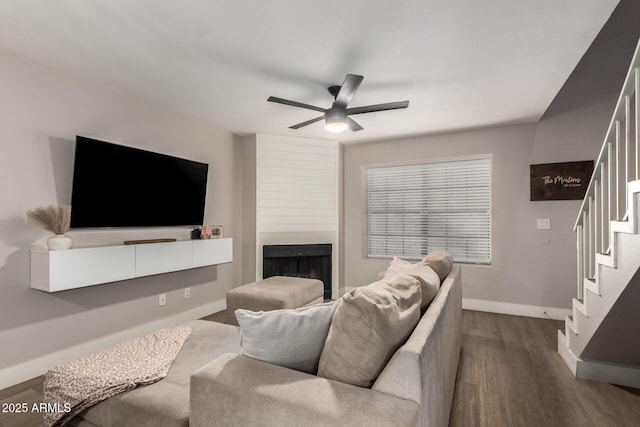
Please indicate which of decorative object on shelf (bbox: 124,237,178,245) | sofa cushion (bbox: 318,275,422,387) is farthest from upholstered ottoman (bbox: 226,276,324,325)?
sofa cushion (bbox: 318,275,422,387)

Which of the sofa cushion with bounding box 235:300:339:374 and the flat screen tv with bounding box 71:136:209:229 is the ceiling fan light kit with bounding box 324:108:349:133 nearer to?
the flat screen tv with bounding box 71:136:209:229

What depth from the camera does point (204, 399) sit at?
1.12m

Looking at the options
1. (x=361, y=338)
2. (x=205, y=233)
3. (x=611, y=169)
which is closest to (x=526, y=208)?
(x=611, y=169)

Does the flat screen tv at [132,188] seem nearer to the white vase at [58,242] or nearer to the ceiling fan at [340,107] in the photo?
the white vase at [58,242]

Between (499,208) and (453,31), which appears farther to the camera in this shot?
(499,208)

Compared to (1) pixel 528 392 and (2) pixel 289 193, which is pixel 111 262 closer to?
(2) pixel 289 193

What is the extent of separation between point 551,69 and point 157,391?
3349mm

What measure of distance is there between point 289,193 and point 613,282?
11.5ft

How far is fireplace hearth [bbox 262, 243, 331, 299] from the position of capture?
14.4 ft

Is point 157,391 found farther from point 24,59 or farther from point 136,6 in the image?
point 24,59

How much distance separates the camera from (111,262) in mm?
2727

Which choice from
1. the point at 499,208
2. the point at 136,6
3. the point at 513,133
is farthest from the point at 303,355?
the point at 513,133

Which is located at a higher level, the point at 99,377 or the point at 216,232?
the point at 216,232

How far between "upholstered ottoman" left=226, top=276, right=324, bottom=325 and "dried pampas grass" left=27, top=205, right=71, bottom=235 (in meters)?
1.41
